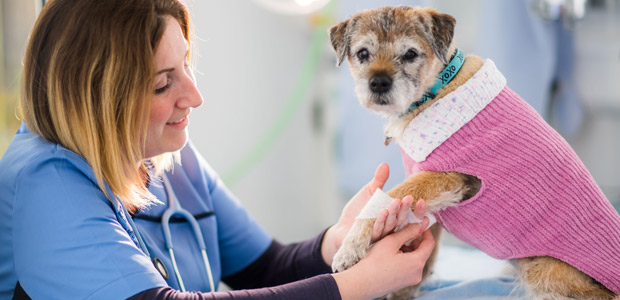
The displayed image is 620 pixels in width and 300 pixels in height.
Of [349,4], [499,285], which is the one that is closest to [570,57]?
[349,4]

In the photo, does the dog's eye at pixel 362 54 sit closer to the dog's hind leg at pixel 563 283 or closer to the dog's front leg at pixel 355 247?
the dog's front leg at pixel 355 247

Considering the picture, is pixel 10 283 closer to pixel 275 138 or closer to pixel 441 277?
pixel 441 277

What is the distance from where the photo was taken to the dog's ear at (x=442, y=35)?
1100mm

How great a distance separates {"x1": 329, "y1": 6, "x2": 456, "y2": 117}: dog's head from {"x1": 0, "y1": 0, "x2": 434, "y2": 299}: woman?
0.22 metres

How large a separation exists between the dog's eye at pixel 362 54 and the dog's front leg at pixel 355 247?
34cm

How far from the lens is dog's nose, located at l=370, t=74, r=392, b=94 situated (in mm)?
1109

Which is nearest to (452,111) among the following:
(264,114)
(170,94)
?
(170,94)

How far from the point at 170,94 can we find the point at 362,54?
40 cm

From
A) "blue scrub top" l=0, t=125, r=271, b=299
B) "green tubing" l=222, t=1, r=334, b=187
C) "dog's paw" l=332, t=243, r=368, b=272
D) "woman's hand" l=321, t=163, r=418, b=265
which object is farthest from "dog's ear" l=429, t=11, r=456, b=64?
"green tubing" l=222, t=1, r=334, b=187

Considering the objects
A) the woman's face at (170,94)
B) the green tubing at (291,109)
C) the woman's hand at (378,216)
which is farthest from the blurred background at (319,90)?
the woman's face at (170,94)

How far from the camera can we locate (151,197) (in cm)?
105

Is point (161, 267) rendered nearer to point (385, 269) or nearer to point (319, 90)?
point (385, 269)

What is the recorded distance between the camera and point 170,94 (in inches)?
40.6

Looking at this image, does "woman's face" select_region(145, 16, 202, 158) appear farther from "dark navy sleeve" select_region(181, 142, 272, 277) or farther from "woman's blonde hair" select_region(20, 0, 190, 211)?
"dark navy sleeve" select_region(181, 142, 272, 277)
